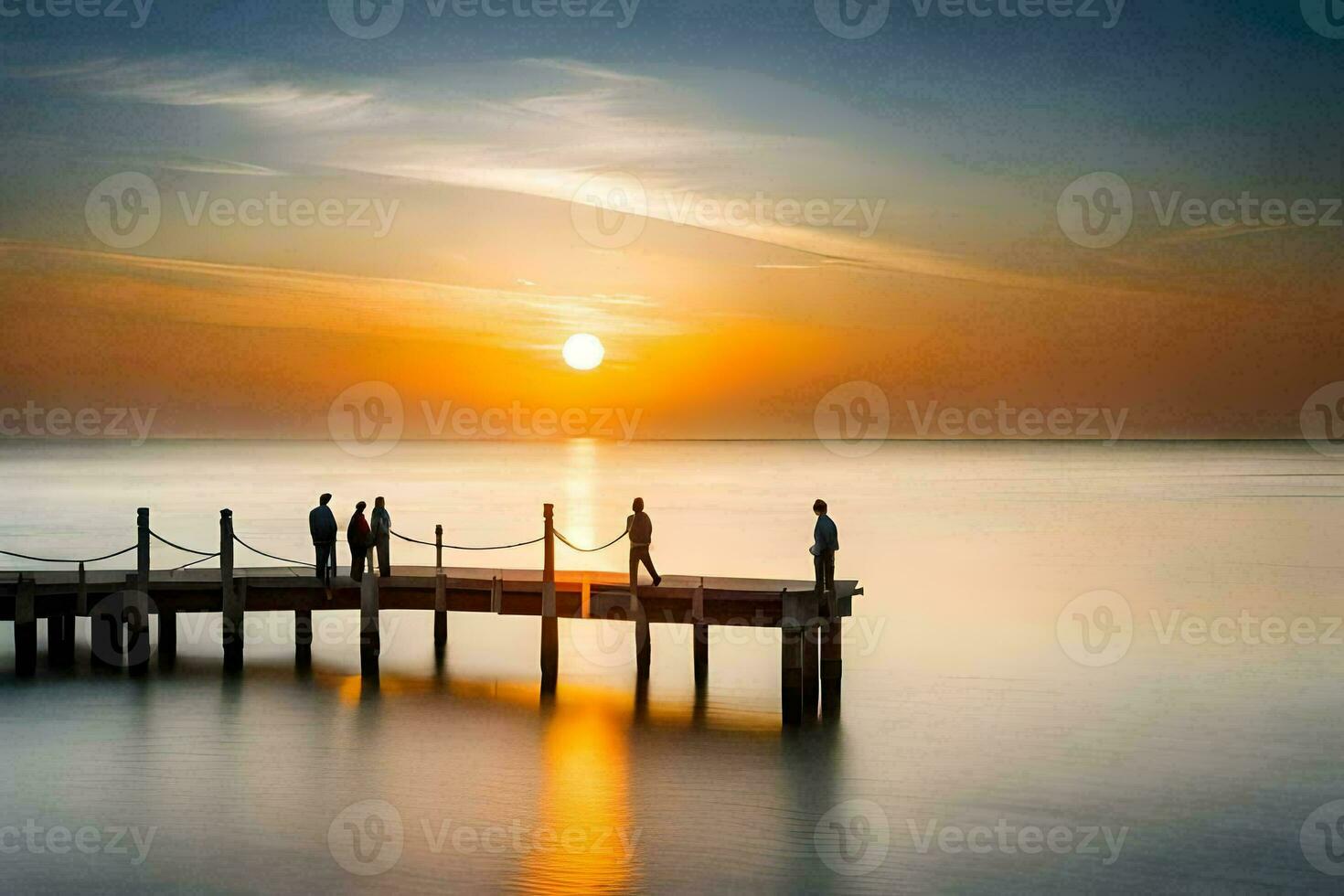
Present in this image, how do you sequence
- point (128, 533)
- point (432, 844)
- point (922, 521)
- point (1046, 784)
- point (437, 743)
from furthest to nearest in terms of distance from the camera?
point (922, 521)
point (128, 533)
point (437, 743)
point (1046, 784)
point (432, 844)

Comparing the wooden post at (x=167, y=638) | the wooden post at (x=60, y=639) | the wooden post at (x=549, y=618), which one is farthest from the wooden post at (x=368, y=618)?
the wooden post at (x=60, y=639)

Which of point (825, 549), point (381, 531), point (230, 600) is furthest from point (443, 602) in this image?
point (825, 549)

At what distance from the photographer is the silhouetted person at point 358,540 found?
80.1ft

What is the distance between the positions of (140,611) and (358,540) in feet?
15.5

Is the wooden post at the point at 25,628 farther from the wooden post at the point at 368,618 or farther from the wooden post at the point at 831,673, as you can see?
the wooden post at the point at 831,673

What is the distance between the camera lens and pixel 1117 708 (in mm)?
25422

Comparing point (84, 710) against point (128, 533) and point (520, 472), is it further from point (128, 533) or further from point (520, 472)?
point (520, 472)

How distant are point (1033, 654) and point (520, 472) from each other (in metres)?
137

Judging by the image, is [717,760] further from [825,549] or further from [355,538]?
[355,538]

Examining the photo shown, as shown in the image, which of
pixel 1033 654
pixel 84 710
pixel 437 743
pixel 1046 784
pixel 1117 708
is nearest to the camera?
pixel 1046 784

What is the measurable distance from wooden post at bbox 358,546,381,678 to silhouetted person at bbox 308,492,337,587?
66 centimetres

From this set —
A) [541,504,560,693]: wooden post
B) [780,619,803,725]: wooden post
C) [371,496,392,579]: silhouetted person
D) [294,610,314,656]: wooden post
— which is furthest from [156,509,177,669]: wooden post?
[780,619,803,725]: wooden post

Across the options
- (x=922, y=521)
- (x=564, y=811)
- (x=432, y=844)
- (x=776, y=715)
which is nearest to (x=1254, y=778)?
(x=776, y=715)

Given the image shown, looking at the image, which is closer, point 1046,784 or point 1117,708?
point 1046,784
